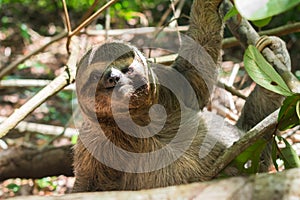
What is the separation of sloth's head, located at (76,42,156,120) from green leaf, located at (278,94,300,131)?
623 mm

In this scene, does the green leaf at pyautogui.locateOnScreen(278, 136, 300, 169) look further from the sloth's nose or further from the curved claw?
the curved claw

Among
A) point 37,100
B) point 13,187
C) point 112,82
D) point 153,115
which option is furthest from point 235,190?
point 13,187

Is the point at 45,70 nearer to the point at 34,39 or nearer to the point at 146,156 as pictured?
the point at 34,39

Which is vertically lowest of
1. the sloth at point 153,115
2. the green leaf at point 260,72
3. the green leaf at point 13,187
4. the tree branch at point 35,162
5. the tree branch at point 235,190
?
the green leaf at point 13,187

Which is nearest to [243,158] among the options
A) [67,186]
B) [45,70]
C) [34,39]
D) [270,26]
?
[67,186]

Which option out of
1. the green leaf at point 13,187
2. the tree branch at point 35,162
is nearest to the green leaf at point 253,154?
the tree branch at point 35,162

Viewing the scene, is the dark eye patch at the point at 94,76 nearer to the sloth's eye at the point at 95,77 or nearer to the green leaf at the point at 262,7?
the sloth's eye at the point at 95,77

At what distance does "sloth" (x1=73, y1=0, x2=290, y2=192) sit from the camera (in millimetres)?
2238

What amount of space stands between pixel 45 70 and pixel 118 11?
1.21 meters

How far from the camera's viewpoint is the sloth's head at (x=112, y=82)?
7.07ft

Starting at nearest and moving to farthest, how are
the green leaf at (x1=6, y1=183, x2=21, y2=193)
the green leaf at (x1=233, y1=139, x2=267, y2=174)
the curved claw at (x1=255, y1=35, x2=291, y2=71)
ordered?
the green leaf at (x1=233, y1=139, x2=267, y2=174), the curved claw at (x1=255, y1=35, x2=291, y2=71), the green leaf at (x1=6, y1=183, x2=21, y2=193)

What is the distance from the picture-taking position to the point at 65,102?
618 cm

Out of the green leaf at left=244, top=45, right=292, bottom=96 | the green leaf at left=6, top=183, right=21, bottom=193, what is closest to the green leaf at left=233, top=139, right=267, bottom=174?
the green leaf at left=244, top=45, right=292, bottom=96

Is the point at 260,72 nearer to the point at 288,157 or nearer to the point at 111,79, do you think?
the point at 288,157
